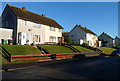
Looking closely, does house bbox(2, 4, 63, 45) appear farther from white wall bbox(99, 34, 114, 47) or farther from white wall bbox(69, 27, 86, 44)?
white wall bbox(99, 34, 114, 47)

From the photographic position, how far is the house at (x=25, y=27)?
29.1m

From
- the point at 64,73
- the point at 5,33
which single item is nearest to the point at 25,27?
the point at 5,33

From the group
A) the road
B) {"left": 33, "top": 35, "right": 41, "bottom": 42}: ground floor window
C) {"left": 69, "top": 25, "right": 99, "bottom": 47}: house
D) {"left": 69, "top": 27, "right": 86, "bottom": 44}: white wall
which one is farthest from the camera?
{"left": 69, "top": 27, "right": 86, "bottom": 44}: white wall

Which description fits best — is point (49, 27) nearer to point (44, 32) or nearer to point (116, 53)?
point (44, 32)

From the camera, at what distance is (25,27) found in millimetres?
30938

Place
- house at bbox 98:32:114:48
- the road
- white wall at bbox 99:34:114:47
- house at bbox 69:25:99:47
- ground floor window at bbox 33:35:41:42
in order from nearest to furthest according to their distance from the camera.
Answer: the road → ground floor window at bbox 33:35:41:42 → house at bbox 69:25:99:47 → house at bbox 98:32:114:48 → white wall at bbox 99:34:114:47

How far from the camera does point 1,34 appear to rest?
26953 millimetres

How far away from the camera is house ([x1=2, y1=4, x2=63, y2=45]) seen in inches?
1147

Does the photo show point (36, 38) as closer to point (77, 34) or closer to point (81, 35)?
point (81, 35)

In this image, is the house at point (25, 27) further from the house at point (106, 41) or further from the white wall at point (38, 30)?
the house at point (106, 41)

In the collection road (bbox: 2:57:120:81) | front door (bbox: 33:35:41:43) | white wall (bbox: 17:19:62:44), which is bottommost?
road (bbox: 2:57:120:81)

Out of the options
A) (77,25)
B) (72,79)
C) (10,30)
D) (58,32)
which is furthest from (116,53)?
(77,25)

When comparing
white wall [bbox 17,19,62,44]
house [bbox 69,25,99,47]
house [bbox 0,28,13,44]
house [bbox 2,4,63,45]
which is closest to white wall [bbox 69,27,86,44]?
house [bbox 69,25,99,47]

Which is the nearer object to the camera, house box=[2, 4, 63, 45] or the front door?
house box=[2, 4, 63, 45]
